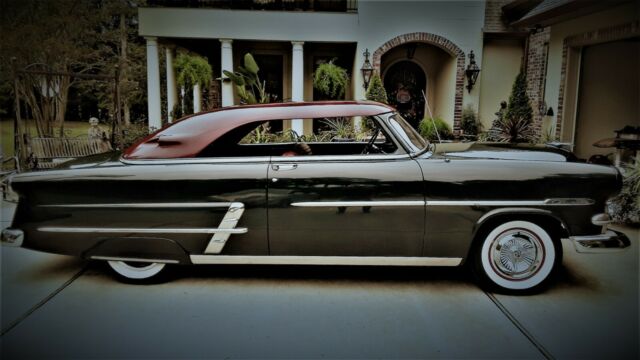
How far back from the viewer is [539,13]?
826 centimetres

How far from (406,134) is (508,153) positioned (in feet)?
3.04

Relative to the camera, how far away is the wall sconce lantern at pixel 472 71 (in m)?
11.8

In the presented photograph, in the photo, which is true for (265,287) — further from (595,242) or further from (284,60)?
(284,60)

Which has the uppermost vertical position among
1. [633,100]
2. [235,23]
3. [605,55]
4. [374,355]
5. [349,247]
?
[235,23]

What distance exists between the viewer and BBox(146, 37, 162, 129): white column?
40.4 feet

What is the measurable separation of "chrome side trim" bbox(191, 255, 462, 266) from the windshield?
92 cm

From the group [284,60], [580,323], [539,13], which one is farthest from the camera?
[284,60]

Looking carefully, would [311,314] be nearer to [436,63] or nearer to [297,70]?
[297,70]

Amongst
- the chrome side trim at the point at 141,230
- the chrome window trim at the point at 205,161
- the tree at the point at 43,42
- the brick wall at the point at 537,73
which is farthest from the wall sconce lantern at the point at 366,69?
the chrome side trim at the point at 141,230


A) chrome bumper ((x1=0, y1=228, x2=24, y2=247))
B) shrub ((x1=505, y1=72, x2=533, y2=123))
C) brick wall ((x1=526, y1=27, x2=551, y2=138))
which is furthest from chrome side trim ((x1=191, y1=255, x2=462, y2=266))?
shrub ((x1=505, y1=72, x2=533, y2=123))

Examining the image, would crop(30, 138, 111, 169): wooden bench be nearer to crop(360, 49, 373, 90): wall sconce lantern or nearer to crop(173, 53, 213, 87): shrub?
crop(173, 53, 213, 87): shrub

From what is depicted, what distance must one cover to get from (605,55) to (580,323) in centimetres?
911

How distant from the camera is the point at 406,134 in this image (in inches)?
150

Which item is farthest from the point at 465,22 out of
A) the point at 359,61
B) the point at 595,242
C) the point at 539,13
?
the point at 595,242
